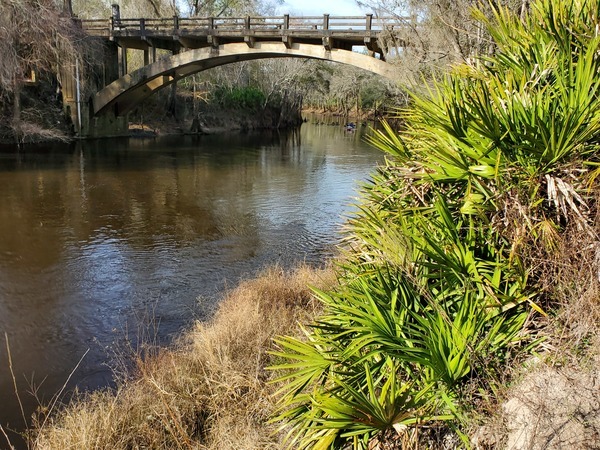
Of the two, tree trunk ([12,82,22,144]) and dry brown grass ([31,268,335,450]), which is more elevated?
tree trunk ([12,82,22,144])

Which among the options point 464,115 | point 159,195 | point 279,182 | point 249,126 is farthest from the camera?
point 249,126

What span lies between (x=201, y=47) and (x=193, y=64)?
0.85 m

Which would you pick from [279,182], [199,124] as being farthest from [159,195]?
[199,124]

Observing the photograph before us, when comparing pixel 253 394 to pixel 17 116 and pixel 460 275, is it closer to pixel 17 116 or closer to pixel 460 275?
pixel 460 275

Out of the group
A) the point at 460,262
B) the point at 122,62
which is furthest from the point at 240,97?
the point at 460,262

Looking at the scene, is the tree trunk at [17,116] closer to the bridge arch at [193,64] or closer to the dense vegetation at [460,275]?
the bridge arch at [193,64]

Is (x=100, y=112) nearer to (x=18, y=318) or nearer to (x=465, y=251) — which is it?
(x=18, y=318)

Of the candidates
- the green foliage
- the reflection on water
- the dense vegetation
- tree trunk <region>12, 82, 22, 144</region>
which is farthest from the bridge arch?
the dense vegetation

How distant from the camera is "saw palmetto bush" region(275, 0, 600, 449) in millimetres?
2676

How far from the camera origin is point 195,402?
4.27 m

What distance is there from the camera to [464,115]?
322cm

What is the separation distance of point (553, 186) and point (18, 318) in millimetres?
6248

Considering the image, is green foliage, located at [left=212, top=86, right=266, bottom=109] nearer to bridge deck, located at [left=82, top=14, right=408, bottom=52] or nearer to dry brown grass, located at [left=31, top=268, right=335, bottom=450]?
bridge deck, located at [left=82, top=14, right=408, bottom=52]

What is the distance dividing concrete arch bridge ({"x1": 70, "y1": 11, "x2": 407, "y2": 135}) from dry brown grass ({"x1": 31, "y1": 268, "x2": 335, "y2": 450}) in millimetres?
14390
